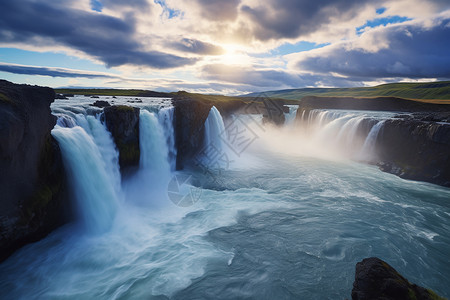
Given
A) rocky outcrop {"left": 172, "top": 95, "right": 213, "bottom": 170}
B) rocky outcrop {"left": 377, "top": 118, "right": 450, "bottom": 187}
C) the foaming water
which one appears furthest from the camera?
rocky outcrop {"left": 172, "top": 95, "right": 213, "bottom": 170}

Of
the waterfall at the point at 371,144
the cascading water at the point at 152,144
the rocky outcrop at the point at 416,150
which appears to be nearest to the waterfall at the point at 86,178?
the cascading water at the point at 152,144

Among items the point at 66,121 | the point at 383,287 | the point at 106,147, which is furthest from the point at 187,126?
the point at 383,287

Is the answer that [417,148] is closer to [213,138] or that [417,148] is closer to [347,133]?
[347,133]

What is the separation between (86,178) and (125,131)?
18.8 ft

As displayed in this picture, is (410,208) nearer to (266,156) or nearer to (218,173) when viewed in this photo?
(218,173)

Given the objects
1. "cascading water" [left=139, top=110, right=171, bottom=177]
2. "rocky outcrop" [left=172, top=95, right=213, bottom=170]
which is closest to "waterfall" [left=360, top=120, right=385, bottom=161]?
"rocky outcrop" [left=172, top=95, right=213, bottom=170]

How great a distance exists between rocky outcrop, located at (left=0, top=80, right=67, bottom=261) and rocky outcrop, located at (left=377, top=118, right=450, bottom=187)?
2766 centimetres

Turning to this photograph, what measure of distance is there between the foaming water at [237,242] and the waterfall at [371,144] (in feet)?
25.2

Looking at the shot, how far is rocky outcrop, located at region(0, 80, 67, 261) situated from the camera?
8.59m

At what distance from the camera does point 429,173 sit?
21.1 metres

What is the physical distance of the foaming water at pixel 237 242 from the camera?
8.82 meters

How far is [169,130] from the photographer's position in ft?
75.3

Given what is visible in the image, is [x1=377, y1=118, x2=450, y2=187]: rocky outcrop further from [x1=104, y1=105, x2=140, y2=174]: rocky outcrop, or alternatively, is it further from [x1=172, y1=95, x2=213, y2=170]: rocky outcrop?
[x1=104, y1=105, x2=140, y2=174]: rocky outcrop

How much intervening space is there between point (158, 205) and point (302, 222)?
9.61m
